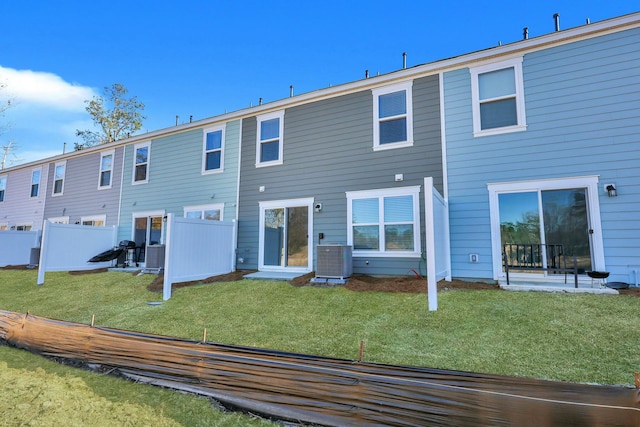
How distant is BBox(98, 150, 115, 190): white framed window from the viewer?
1305 cm

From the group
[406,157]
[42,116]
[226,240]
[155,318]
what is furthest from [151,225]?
[42,116]

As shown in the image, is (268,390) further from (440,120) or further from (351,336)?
(440,120)

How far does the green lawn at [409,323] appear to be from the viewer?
3305 mm

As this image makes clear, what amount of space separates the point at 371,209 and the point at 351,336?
4092 mm

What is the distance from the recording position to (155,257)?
383 inches

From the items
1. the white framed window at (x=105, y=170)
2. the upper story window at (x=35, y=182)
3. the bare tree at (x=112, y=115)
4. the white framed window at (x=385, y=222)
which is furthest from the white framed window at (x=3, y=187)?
the white framed window at (x=385, y=222)

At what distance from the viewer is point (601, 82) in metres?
6.07

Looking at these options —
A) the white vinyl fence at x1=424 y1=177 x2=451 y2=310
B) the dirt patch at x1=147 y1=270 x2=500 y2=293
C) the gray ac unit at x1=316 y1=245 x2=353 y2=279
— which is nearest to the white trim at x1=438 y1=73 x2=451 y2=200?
the white vinyl fence at x1=424 y1=177 x2=451 y2=310

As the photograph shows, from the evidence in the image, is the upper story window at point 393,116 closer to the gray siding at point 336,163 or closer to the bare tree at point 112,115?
the gray siding at point 336,163

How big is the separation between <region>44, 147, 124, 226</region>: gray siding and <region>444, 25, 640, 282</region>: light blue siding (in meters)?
12.1

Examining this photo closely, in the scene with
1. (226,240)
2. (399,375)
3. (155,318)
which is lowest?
(155,318)

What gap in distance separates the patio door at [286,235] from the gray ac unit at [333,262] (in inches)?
41.2

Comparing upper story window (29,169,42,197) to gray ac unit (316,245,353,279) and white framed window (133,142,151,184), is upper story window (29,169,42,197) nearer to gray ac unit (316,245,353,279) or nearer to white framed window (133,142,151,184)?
white framed window (133,142,151,184)

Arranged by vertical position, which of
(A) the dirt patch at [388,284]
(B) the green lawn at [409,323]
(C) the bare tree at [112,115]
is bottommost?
(B) the green lawn at [409,323]
